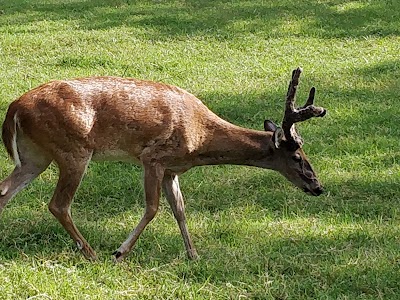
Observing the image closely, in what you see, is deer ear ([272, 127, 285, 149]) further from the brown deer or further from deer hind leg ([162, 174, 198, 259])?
deer hind leg ([162, 174, 198, 259])

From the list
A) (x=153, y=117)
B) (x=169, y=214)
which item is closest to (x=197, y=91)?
(x=169, y=214)

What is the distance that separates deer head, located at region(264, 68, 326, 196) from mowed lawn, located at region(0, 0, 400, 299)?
323 mm

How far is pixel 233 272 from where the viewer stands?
18.4 feet

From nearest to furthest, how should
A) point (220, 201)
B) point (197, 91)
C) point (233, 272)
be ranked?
point (233, 272), point (220, 201), point (197, 91)

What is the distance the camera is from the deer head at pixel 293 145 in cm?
628

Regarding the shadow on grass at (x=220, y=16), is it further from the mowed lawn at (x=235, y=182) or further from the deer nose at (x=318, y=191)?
the deer nose at (x=318, y=191)

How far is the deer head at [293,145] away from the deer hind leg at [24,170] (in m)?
1.67

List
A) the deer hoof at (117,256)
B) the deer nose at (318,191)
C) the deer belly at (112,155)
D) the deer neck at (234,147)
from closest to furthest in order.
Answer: the deer hoof at (117,256), the deer belly at (112,155), the deer neck at (234,147), the deer nose at (318,191)

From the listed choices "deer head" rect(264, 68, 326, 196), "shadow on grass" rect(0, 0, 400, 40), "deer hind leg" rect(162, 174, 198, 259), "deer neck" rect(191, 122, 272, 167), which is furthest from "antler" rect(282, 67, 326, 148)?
"shadow on grass" rect(0, 0, 400, 40)

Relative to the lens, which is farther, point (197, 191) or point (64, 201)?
point (197, 191)

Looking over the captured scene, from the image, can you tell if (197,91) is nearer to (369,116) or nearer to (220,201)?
(369,116)

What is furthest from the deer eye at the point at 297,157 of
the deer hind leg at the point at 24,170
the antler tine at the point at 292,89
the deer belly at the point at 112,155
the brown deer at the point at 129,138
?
the deer hind leg at the point at 24,170

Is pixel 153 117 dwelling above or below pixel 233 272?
above

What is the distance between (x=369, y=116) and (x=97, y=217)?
3.96 meters
